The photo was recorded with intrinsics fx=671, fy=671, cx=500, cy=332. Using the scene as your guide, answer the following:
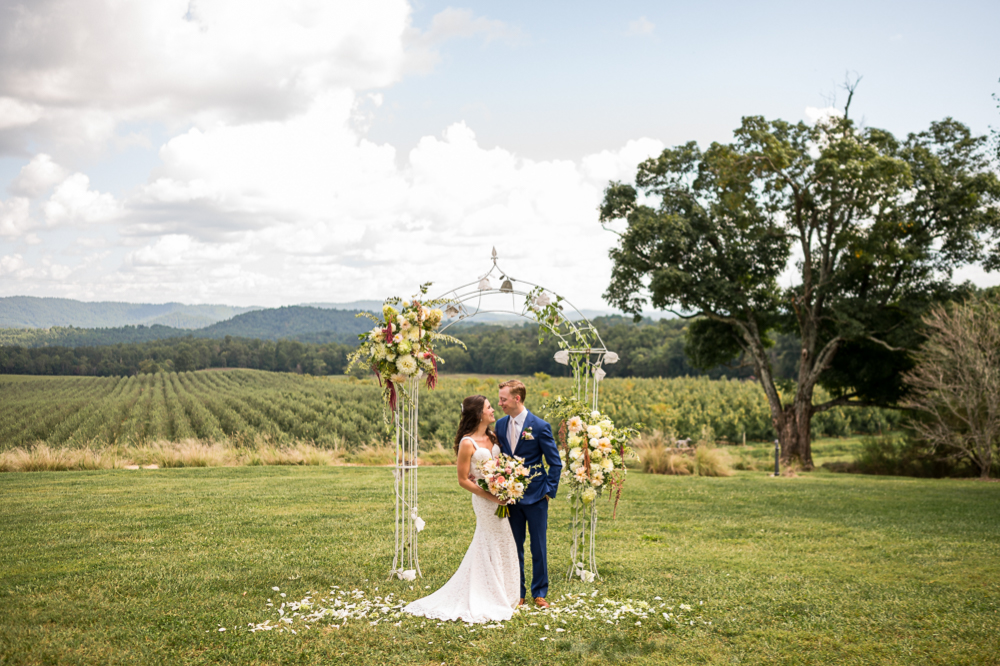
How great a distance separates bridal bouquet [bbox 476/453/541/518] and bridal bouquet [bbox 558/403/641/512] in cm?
94

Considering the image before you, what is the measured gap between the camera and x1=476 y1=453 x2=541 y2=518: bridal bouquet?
539 centimetres

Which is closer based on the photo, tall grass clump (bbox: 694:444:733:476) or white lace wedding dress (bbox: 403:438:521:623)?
white lace wedding dress (bbox: 403:438:521:623)

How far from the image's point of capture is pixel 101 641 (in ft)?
15.3

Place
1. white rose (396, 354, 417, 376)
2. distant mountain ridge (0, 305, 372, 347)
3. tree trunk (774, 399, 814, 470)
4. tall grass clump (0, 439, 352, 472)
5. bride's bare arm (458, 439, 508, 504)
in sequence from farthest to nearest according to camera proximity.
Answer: distant mountain ridge (0, 305, 372, 347)
tree trunk (774, 399, 814, 470)
tall grass clump (0, 439, 352, 472)
white rose (396, 354, 417, 376)
bride's bare arm (458, 439, 508, 504)

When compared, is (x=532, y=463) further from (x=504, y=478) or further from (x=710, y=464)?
(x=710, y=464)

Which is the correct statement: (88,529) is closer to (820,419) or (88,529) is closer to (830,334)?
(830,334)

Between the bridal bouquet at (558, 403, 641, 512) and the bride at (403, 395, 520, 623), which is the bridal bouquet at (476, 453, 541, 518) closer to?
the bride at (403, 395, 520, 623)

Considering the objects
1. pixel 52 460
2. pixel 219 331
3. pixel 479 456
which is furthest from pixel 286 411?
pixel 219 331

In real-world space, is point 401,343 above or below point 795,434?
above

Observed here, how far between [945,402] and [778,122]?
8612 mm

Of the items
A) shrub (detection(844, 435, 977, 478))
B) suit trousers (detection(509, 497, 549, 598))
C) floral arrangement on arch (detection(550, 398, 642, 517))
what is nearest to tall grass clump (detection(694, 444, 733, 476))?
shrub (detection(844, 435, 977, 478))

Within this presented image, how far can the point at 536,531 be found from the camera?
5.66m

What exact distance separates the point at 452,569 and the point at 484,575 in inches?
59.3

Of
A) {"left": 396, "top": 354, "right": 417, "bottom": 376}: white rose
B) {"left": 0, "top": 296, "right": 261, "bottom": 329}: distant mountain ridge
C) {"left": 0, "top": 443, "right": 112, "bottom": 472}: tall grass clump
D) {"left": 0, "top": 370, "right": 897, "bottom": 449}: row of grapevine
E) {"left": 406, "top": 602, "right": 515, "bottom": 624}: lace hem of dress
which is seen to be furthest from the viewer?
{"left": 0, "top": 296, "right": 261, "bottom": 329}: distant mountain ridge
